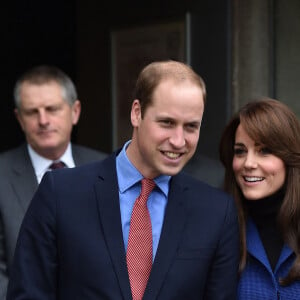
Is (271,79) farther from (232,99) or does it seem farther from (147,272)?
(147,272)

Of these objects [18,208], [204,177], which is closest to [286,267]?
[204,177]

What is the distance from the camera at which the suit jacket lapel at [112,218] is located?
2.92 metres

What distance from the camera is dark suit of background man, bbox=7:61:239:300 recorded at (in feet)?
9.62

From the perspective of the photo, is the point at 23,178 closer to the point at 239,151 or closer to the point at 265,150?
the point at 239,151

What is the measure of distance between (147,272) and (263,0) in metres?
2.53

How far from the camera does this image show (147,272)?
2979mm

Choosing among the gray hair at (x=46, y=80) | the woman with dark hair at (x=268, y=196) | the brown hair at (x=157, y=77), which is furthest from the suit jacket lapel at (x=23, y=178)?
the brown hair at (x=157, y=77)

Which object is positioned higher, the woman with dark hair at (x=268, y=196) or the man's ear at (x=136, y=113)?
the man's ear at (x=136, y=113)

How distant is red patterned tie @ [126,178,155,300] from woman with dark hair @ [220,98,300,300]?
601 mm

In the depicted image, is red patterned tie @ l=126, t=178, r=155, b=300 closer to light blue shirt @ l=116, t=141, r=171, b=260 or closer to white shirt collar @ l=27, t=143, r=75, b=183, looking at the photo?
light blue shirt @ l=116, t=141, r=171, b=260

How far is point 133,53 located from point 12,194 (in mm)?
1734

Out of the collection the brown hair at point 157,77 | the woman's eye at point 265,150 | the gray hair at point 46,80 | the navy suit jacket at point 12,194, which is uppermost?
the brown hair at point 157,77

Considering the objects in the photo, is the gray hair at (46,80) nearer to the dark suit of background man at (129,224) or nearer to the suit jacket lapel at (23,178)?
the suit jacket lapel at (23,178)

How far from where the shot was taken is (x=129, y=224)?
3035 mm
